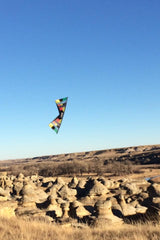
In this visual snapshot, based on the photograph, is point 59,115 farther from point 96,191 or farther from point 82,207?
point 96,191

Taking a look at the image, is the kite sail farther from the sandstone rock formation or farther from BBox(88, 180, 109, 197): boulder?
BBox(88, 180, 109, 197): boulder

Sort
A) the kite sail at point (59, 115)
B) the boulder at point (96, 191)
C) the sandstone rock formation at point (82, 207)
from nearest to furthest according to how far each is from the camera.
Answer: the kite sail at point (59, 115), the sandstone rock formation at point (82, 207), the boulder at point (96, 191)

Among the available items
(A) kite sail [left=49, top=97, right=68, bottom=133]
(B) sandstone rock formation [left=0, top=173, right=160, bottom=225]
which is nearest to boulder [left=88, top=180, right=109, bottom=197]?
(B) sandstone rock formation [left=0, top=173, right=160, bottom=225]

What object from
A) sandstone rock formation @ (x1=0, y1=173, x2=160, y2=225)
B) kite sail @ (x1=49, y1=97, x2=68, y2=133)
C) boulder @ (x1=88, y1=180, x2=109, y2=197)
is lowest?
sandstone rock formation @ (x1=0, y1=173, x2=160, y2=225)

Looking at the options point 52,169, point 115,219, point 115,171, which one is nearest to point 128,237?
point 115,219

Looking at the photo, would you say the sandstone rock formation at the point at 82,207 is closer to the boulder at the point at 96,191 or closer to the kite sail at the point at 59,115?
the boulder at the point at 96,191

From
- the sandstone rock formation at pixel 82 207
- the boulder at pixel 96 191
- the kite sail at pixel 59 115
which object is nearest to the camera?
the kite sail at pixel 59 115

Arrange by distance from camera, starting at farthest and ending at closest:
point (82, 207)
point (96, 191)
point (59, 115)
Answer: point (96, 191) → point (82, 207) → point (59, 115)

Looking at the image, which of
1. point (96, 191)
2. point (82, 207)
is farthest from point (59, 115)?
point (96, 191)

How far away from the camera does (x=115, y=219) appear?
1457cm

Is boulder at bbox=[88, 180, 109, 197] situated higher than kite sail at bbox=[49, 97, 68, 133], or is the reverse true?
kite sail at bbox=[49, 97, 68, 133]

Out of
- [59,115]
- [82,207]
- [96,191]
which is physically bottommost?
[82,207]

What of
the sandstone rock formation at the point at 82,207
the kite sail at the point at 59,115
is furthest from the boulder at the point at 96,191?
the kite sail at the point at 59,115

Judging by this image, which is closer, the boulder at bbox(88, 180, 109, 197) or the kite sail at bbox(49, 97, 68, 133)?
the kite sail at bbox(49, 97, 68, 133)
